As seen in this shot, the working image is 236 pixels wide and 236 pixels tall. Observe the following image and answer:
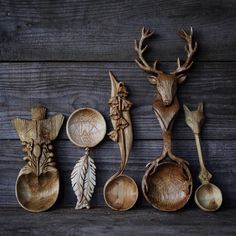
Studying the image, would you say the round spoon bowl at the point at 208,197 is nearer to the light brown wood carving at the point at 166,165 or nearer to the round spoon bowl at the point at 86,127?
the light brown wood carving at the point at 166,165

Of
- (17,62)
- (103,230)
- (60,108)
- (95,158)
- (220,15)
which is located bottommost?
(103,230)

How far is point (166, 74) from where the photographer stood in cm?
88

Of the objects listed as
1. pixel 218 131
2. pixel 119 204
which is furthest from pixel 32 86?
pixel 218 131

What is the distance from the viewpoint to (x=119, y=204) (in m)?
0.86

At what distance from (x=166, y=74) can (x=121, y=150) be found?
0.67 ft

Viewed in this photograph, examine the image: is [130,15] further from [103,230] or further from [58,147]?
[103,230]

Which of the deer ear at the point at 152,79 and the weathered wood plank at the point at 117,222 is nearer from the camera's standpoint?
the weathered wood plank at the point at 117,222

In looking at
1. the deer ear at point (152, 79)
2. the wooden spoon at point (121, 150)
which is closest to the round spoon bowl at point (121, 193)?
the wooden spoon at point (121, 150)

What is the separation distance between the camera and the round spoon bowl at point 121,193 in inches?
33.7

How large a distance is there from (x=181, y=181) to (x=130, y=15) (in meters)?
0.40

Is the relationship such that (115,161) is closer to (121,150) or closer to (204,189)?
(121,150)

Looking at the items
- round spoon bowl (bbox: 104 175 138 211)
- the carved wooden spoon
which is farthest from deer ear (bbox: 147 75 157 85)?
round spoon bowl (bbox: 104 175 138 211)

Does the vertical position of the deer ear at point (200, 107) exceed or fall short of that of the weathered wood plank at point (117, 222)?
A: it exceeds it

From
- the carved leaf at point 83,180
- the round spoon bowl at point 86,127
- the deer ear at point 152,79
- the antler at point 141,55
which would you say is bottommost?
the carved leaf at point 83,180
